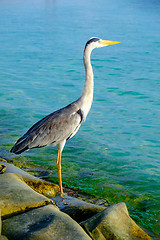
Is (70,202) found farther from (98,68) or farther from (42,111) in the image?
(98,68)

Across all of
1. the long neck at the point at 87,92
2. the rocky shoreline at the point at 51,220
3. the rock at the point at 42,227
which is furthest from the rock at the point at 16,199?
the long neck at the point at 87,92

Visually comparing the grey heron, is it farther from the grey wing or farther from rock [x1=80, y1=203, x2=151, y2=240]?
rock [x1=80, y1=203, x2=151, y2=240]

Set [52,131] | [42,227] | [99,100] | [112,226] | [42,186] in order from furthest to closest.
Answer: [99,100] → [52,131] → [42,186] → [112,226] → [42,227]

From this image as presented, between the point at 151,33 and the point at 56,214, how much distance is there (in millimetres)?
25385

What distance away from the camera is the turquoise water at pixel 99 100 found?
7.80 meters

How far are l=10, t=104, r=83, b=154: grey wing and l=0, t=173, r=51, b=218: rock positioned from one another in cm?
159

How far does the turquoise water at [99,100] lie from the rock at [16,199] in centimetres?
204

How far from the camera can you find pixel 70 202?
573cm

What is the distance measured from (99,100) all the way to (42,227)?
404 inches

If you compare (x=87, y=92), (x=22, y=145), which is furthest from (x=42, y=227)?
(x=87, y=92)

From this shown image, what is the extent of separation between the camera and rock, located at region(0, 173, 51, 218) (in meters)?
4.56

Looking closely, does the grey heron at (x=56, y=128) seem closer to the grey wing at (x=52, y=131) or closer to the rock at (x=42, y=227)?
the grey wing at (x=52, y=131)

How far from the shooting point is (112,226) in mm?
4543

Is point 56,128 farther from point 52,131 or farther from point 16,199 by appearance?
point 16,199
